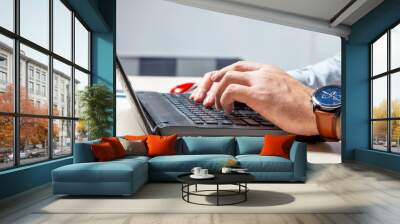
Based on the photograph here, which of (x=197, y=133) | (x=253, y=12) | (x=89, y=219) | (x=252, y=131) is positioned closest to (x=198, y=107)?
(x=197, y=133)

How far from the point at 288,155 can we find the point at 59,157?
3.46m

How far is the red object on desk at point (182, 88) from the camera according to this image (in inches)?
314

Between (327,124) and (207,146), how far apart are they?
3.35 meters

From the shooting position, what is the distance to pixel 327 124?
26.8ft

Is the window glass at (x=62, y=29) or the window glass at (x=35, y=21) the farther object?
the window glass at (x=62, y=29)

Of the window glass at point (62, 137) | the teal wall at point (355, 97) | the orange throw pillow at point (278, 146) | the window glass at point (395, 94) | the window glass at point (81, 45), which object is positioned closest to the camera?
the orange throw pillow at point (278, 146)

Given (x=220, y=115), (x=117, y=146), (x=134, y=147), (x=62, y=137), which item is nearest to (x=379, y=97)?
(x=220, y=115)

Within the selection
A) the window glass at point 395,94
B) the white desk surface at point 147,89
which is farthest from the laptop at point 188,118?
the window glass at point 395,94

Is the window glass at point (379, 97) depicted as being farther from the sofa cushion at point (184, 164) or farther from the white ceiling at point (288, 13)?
the sofa cushion at point (184, 164)

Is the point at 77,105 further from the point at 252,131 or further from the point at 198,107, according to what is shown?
the point at 252,131

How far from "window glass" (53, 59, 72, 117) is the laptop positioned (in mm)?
1622

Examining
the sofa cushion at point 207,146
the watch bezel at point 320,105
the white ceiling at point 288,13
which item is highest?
the white ceiling at point 288,13

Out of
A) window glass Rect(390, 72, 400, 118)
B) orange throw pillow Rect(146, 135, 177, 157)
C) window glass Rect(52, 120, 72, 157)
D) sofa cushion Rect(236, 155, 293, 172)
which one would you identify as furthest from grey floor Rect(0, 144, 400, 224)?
window glass Rect(390, 72, 400, 118)

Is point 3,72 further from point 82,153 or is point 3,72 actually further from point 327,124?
point 327,124
